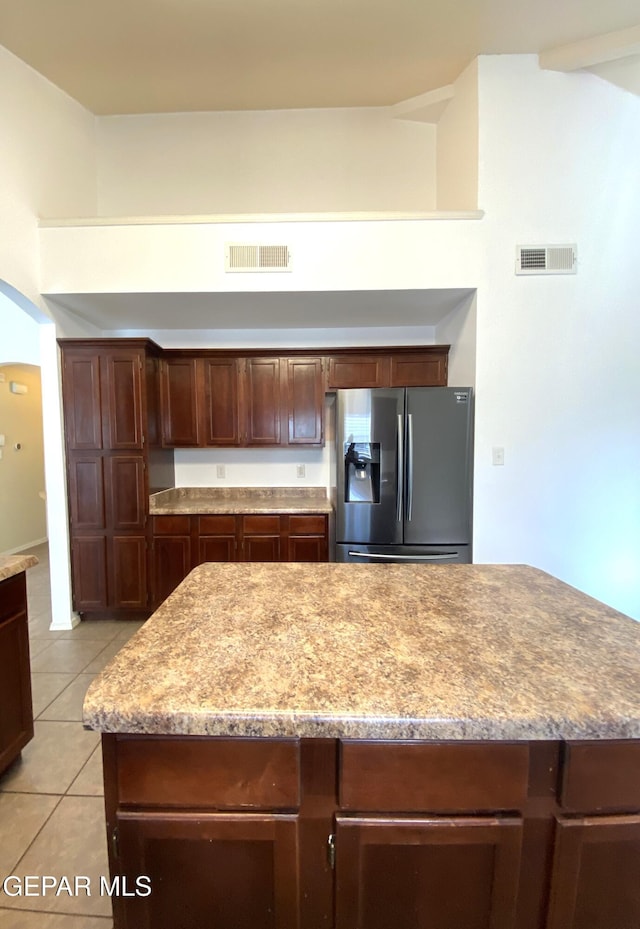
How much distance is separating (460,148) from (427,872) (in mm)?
3861

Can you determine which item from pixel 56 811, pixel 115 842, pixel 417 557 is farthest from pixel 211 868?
pixel 417 557

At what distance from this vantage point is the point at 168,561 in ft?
10.2

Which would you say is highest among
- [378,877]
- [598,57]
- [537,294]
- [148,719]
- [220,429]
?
[598,57]

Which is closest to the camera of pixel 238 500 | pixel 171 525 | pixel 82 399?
pixel 82 399

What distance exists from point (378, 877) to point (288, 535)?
2425 mm

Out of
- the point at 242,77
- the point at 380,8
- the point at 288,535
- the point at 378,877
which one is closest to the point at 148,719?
the point at 378,877

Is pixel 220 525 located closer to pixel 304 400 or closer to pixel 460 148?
pixel 304 400

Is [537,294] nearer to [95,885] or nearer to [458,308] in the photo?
[458,308]

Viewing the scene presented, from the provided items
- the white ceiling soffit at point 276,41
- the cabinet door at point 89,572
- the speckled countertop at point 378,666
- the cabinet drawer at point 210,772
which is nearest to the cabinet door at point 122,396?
the cabinet door at point 89,572

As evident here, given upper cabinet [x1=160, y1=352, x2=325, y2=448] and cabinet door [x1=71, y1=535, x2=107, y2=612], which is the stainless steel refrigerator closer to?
upper cabinet [x1=160, y1=352, x2=325, y2=448]

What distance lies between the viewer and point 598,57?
7.98 feet

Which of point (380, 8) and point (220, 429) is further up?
point (380, 8)

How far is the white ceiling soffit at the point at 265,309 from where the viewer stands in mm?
2762

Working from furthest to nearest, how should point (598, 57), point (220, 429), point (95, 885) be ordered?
point (220, 429) → point (598, 57) → point (95, 885)
